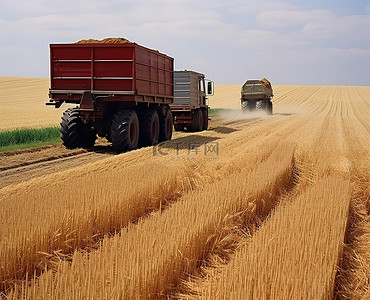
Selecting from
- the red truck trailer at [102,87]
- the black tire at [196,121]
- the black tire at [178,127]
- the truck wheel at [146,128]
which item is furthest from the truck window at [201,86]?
the red truck trailer at [102,87]

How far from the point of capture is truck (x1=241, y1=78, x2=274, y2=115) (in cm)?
3478

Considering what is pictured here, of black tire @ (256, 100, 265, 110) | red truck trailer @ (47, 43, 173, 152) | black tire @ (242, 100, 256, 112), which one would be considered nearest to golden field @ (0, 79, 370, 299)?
red truck trailer @ (47, 43, 173, 152)

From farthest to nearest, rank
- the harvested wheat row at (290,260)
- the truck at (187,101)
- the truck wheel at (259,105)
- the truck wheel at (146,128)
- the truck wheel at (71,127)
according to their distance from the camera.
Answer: the truck wheel at (259,105), the truck at (187,101), the truck wheel at (146,128), the truck wheel at (71,127), the harvested wheat row at (290,260)

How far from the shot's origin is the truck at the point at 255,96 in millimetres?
34781

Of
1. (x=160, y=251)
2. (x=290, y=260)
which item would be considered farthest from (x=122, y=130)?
(x=290, y=260)

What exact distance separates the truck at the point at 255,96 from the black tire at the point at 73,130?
22696 millimetres

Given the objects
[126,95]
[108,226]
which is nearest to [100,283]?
[108,226]

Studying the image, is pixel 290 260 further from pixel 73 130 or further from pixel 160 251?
pixel 73 130

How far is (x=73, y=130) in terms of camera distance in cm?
1341

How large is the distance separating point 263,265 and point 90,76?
33.7 ft

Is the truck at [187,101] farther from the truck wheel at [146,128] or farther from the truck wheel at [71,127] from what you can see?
the truck wheel at [71,127]

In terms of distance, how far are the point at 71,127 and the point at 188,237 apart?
9762mm

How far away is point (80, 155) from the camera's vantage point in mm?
12797

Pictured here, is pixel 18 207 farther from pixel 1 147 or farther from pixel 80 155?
pixel 1 147
